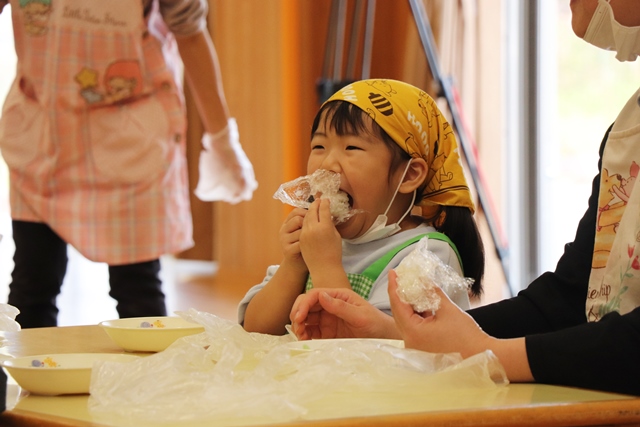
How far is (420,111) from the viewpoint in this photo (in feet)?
4.77

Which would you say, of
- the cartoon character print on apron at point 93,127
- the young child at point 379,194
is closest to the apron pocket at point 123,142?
the cartoon character print on apron at point 93,127

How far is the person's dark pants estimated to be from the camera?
6.53 feet

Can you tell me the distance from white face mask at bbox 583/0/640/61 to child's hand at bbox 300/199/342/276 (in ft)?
1.68

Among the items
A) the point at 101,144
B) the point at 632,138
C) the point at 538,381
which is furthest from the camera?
the point at 101,144

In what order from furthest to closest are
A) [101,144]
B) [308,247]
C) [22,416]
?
[101,144] < [308,247] < [22,416]

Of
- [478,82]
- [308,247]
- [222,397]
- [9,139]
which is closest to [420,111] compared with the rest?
[308,247]

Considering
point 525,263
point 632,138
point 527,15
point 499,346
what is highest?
point 527,15

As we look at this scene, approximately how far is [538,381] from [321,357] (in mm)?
238

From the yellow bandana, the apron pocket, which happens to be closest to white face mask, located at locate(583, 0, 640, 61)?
the yellow bandana

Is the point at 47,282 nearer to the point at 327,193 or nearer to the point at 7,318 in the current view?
the point at 7,318

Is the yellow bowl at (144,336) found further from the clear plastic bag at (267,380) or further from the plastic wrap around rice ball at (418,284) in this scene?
the plastic wrap around rice ball at (418,284)

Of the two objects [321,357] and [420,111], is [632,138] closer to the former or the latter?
[420,111]

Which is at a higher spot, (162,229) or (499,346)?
(499,346)

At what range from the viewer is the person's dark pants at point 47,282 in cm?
199
